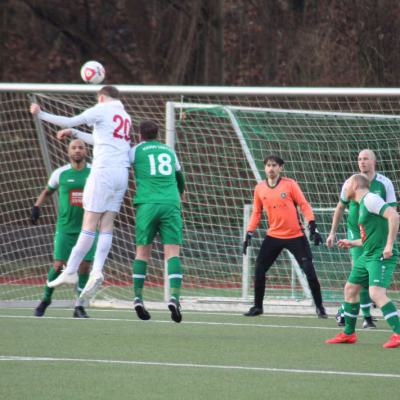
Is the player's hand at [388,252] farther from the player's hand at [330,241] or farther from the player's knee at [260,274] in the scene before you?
the player's knee at [260,274]

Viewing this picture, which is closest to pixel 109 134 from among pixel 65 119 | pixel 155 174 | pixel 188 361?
pixel 65 119

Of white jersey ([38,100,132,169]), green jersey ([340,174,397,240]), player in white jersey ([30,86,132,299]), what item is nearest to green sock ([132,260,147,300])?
player in white jersey ([30,86,132,299])

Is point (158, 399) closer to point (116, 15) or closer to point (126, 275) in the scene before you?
point (126, 275)

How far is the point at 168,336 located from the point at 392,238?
2392mm

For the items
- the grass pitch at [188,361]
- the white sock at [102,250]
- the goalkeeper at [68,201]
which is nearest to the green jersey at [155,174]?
the white sock at [102,250]

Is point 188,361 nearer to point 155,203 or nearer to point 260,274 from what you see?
point 155,203

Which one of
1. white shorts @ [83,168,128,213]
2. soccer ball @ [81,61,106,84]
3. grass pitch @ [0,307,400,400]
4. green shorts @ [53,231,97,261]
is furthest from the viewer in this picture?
green shorts @ [53,231,97,261]

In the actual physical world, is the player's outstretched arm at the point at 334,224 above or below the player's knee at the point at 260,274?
above

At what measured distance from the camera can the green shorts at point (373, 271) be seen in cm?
1023

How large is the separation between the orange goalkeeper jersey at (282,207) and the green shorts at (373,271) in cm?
309

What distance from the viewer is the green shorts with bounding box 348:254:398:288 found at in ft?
33.6

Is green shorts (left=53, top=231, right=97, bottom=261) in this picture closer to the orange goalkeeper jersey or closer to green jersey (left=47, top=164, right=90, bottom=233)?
green jersey (left=47, top=164, right=90, bottom=233)

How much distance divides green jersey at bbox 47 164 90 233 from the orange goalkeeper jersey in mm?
1993

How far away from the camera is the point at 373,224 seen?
410 inches
